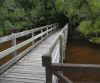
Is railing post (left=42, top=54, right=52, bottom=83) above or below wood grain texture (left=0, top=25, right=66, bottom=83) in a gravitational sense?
above

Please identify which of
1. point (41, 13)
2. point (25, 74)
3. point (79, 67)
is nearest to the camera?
point (79, 67)

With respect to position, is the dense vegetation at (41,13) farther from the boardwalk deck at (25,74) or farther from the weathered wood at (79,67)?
the weathered wood at (79,67)

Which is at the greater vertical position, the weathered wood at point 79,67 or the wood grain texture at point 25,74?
the weathered wood at point 79,67

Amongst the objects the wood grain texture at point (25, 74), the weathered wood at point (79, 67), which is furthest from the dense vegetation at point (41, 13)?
the weathered wood at point (79, 67)

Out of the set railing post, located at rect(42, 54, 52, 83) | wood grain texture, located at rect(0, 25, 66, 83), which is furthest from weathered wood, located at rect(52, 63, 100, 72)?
wood grain texture, located at rect(0, 25, 66, 83)

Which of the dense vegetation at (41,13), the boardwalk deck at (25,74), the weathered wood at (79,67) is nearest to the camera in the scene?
the weathered wood at (79,67)

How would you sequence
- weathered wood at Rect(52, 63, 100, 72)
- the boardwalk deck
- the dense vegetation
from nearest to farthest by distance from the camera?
weathered wood at Rect(52, 63, 100, 72) → the boardwalk deck → the dense vegetation

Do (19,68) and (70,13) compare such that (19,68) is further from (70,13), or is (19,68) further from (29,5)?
(29,5)

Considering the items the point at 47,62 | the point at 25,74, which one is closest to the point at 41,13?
the point at 25,74

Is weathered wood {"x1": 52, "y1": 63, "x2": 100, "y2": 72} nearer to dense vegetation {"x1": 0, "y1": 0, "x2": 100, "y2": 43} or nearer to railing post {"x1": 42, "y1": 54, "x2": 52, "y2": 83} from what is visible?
railing post {"x1": 42, "y1": 54, "x2": 52, "y2": 83}

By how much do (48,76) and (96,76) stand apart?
5.62 meters

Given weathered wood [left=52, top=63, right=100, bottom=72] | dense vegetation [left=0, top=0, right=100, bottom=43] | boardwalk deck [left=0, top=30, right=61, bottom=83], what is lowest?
boardwalk deck [left=0, top=30, right=61, bottom=83]

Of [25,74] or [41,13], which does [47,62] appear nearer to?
[25,74]

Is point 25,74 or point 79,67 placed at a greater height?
point 79,67
